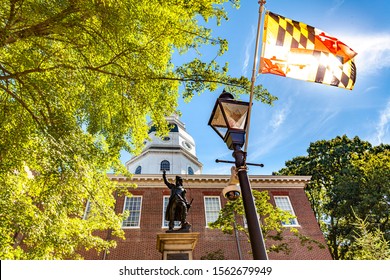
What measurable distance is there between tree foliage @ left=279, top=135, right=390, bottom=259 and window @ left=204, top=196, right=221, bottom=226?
34.2ft

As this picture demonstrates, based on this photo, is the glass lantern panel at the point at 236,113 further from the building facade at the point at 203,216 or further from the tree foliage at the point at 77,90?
the building facade at the point at 203,216

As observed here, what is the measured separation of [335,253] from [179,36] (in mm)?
29071

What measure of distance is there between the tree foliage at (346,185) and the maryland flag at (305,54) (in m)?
17.9

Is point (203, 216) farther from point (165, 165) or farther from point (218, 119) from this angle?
point (218, 119)

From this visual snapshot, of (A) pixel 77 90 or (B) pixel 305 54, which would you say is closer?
(B) pixel 305 54

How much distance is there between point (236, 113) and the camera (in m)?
4.12

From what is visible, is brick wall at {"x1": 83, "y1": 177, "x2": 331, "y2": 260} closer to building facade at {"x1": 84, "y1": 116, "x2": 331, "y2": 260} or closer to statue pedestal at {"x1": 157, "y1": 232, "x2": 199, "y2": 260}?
building facade at {"x1": 84, "y1": 116, "x2": 331, "y2": 260}

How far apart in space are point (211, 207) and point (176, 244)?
14593 millimetres

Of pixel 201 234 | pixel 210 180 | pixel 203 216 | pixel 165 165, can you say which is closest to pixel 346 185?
pixel 210 180

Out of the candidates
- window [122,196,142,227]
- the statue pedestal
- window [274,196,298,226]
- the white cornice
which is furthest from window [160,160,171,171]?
the statue pedestal

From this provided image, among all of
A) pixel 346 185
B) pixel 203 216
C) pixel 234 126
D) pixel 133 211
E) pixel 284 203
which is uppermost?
pixel 346 185

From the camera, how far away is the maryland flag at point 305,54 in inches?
193

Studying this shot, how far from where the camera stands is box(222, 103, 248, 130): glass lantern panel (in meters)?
4.06
